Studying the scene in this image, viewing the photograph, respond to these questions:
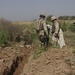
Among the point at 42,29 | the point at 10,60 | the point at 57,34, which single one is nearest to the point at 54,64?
the point at 10,60

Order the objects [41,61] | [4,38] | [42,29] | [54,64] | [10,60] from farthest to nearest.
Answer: [4,38] < [42,29] < [10,60] < [41,61] < [54,64]

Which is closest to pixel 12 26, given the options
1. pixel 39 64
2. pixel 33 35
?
pixel 33 35

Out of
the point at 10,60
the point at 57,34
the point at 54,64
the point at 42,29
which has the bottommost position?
the point at 10,60

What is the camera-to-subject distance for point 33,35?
24.2 metres

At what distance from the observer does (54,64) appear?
11.1 m

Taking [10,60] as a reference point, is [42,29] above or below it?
above

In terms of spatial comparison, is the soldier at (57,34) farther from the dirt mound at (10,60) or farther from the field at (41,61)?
the dirt mound at (10,60)

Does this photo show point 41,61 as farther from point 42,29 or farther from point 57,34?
point 42,29

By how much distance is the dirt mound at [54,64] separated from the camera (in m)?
10.5

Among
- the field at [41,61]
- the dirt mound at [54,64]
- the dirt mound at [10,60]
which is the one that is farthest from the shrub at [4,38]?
the dirt mound at [54,64]

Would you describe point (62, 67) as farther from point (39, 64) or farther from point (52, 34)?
point (52, 34)

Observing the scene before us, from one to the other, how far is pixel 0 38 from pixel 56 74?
40.7 ft

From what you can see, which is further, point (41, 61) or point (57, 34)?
point (57, 34)

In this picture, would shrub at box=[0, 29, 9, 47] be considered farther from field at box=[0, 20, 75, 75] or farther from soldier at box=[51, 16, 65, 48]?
soldier at box=[51, 16, 65, 48]
